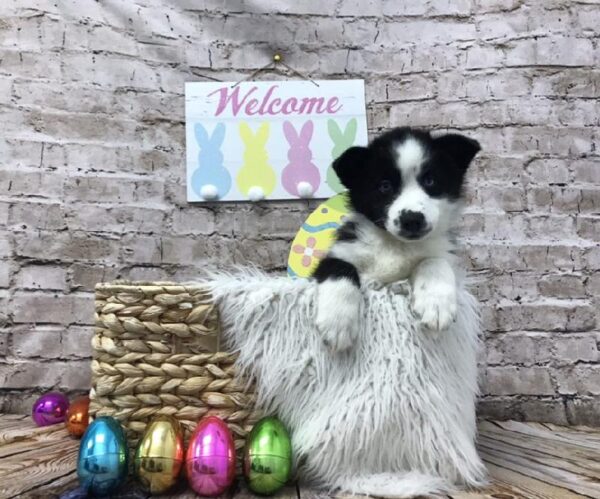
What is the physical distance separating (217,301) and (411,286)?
15.0 inches

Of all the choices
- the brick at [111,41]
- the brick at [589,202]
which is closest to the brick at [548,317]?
the brick at [589,202]

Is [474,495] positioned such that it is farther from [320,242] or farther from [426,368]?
[320,242]

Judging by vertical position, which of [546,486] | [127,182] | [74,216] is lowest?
[546,486]

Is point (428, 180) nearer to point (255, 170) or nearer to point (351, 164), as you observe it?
point (351, 164)

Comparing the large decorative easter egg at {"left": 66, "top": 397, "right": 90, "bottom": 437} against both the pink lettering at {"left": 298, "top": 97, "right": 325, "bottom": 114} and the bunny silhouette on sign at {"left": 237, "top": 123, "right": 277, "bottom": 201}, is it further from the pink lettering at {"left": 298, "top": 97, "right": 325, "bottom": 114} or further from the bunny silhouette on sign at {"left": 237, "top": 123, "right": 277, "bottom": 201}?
the pink lettering at {"left": 298, "top": 97, "right": 325, "bottom": 114}

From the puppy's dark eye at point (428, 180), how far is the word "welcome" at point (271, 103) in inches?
29.1

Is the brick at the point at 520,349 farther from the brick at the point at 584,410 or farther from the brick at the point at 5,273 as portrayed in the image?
the brick at the point at 5,273

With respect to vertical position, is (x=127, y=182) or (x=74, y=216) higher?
(x=127, y=182)

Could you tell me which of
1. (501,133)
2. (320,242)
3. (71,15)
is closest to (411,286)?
(320,242)

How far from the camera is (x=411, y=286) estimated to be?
40.9 inches

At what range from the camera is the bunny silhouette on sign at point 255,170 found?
1753 mm

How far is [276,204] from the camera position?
1763 millimetres

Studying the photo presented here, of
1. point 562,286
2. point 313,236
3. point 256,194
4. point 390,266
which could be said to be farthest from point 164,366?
point 562,286

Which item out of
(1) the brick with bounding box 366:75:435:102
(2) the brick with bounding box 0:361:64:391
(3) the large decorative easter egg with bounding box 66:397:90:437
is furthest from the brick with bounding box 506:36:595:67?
(2) the brick with bounding box 0:361:64:391
